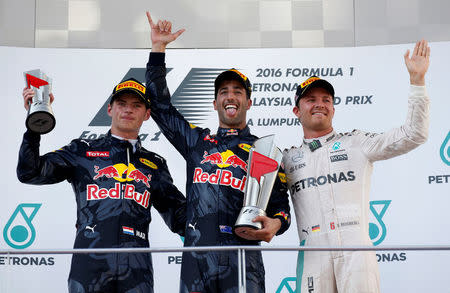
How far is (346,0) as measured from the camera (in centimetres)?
447

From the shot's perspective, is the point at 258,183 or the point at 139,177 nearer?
the point at 258,183

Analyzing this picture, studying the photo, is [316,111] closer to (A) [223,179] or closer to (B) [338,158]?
(B) [338,158]

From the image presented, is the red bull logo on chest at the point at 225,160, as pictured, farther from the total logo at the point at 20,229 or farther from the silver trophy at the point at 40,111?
the total logo at the point at 20,229

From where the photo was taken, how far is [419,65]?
2.73 metres

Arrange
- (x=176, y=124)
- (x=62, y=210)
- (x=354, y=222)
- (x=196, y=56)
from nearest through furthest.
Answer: (x=354, y=222) → (x=176, y=124) → (x=62, y=210) → (x=196, y=56)

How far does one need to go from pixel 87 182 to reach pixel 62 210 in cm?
123

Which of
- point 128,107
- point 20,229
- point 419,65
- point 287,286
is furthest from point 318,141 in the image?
point 20,229

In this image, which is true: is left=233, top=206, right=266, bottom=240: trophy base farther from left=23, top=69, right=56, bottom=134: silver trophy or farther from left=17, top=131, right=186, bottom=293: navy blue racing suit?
left=23, top=69, right=56, bottom=134: silver trophy

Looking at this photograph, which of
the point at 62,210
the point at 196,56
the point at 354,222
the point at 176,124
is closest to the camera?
the point at 354,222

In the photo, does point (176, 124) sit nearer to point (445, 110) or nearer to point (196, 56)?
point (196, 56)

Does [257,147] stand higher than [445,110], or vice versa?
[445,110]

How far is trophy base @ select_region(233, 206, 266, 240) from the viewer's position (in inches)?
101

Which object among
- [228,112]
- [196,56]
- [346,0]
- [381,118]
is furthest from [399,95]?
[228,112]

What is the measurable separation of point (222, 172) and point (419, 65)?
0.86m
